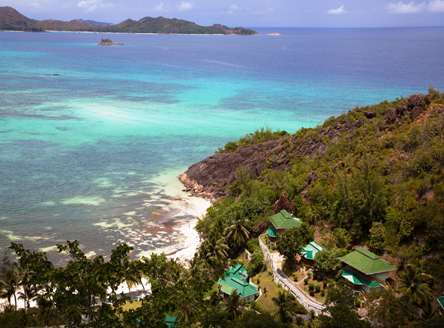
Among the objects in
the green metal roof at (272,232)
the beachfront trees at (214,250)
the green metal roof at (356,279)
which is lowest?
the beachfront trees at (214,250)

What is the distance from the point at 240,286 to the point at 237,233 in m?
8.90

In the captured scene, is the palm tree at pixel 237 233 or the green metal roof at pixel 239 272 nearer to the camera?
the green metal roof at pixel 239 272

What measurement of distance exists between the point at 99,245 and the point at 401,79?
144 metres

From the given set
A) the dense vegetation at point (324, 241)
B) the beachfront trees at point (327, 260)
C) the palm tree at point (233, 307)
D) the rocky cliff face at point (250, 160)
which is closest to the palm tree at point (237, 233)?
the dense vegetation at point (324, 241)

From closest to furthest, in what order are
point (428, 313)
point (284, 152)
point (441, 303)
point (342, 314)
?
point (342, 314) → point (428, 313) → point (441, 303) → point (284, 152)

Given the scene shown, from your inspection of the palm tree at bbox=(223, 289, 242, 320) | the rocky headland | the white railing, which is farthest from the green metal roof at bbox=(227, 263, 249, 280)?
the rocky headland

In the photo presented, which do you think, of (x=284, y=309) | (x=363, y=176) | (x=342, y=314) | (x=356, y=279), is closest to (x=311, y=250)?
(x=356, y=279)

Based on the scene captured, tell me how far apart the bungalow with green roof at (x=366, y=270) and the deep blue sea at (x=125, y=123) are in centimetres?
2566

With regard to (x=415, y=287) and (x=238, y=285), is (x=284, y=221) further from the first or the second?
(x=415, y=287)

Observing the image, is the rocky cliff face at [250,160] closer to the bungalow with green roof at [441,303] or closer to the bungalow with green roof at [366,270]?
the bungalow with green roof at [366,270]

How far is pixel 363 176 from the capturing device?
128 ft

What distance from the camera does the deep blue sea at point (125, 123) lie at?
57125mm

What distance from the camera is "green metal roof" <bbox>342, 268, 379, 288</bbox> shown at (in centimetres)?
3064

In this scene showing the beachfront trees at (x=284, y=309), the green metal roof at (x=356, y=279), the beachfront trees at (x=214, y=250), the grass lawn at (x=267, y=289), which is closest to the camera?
the beachfront trees at (x=284, y=309)
